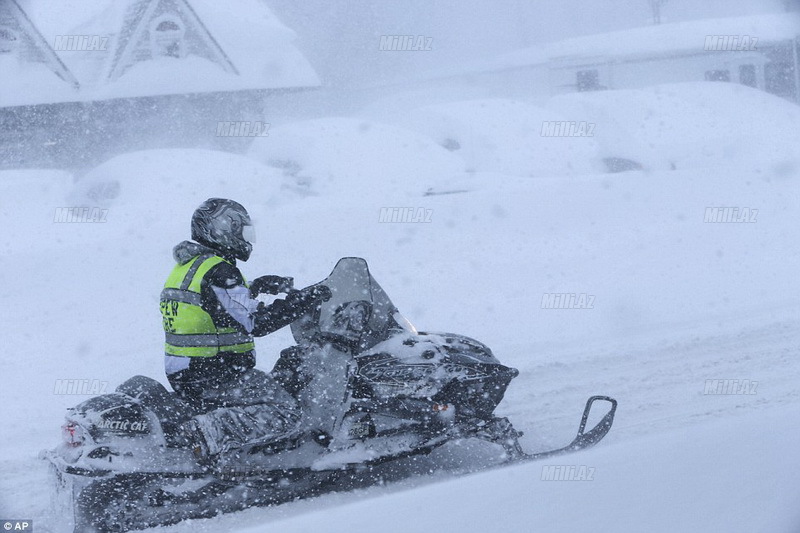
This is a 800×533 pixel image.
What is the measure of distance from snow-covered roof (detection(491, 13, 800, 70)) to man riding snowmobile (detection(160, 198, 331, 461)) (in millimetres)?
23498

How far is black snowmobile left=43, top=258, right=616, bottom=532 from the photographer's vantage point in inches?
155

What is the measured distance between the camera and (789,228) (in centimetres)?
1240

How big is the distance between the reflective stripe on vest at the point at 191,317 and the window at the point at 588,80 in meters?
23.5

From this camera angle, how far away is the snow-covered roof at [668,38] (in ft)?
83.3

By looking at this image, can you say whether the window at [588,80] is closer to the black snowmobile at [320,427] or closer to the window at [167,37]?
the window at [167,37]


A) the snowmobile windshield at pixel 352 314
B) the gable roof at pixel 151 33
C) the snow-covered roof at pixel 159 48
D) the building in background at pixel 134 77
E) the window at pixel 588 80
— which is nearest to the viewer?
the snowmobile windshield at pixel 352 314

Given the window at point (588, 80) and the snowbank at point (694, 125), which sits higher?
the window at point (588, 80)

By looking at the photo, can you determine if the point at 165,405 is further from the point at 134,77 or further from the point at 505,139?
the point at 134,77

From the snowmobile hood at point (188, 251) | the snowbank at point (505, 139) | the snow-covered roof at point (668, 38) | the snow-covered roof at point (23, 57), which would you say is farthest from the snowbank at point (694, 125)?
the snowmobile hood at point (188, 251)

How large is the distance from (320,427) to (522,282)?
6010mm

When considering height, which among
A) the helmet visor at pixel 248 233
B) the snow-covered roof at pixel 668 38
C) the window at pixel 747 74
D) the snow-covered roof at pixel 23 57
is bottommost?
the helmet visor at pixel 248 233

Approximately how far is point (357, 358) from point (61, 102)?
15.0 metres

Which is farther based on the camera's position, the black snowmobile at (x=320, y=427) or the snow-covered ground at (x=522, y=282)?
the snow-covered ground at (x=522, y=282)

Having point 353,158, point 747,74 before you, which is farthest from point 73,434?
point 747,74
